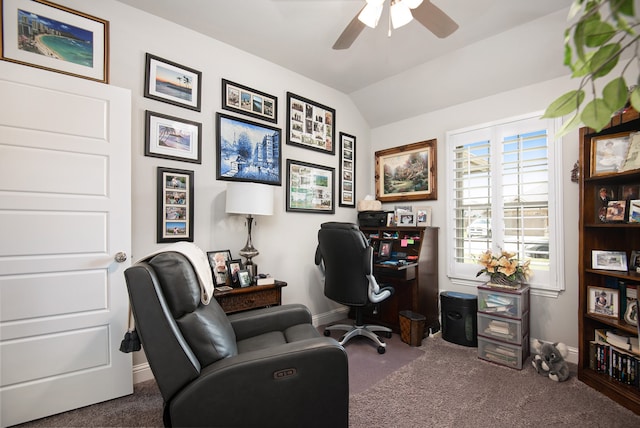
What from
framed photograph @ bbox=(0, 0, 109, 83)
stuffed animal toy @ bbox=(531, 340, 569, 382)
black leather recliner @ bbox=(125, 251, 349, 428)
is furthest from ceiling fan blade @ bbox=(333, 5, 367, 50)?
stuffed animal toy @ bbox=(531, 340, 569, 382)

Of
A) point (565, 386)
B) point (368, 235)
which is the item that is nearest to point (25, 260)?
point (368, 235)

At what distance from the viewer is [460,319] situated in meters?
3.00

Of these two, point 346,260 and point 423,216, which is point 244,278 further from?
point 423,216

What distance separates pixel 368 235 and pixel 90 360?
2961mm

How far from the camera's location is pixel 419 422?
185 cm

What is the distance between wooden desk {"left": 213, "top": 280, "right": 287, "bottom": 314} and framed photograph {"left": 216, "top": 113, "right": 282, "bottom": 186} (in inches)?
41.8

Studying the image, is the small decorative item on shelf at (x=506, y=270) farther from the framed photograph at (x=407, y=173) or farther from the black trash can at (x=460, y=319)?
the framed photograph at (x=407, y=173)

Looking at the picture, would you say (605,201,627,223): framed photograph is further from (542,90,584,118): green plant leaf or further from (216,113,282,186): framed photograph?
(216,113,282,186): framed photograph

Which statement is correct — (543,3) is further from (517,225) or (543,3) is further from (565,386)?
(565,386)

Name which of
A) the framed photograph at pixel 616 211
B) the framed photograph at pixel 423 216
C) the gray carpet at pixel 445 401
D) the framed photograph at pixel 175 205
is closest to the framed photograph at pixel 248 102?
the framed photograph at pixel 175 205

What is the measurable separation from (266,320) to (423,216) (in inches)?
91.3

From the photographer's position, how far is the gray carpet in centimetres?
185

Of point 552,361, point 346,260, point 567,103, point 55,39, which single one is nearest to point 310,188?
point 346,260

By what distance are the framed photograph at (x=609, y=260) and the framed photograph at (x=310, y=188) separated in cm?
249
